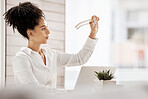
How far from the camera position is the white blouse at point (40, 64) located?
151 cm

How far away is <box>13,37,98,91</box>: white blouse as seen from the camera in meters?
1.51

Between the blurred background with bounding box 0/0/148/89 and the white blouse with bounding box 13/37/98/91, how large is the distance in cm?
43

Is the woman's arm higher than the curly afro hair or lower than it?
lower

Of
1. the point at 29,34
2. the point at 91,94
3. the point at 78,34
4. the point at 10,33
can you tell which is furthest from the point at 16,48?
the point at 91,94

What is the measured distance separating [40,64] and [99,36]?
233 cm

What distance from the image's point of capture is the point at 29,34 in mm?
1790

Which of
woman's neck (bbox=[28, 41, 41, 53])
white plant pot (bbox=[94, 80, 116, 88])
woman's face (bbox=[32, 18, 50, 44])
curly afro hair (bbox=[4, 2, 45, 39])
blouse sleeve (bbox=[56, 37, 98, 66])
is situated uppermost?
curly afro hair (bbox=[4, 2, 45, 39])

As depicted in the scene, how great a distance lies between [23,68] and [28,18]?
38cm

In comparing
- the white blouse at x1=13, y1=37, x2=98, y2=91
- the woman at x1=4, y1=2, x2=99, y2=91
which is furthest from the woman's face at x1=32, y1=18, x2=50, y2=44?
the white blouse at x1=13, y1=37, x2=98, y2=91

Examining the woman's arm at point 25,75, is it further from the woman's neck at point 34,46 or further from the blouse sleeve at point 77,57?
the blouse sleeve at point 77,57

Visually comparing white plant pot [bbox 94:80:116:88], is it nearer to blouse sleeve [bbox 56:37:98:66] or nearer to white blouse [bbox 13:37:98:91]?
white blouse [bbox 13:37:98:91]

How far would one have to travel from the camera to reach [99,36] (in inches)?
155

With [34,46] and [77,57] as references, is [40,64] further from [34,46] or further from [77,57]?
[77,57]

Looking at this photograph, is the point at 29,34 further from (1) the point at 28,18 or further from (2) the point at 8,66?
(2) the point at 8,66
